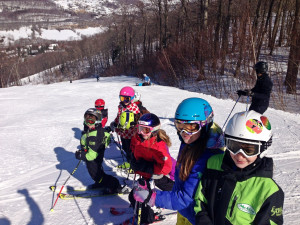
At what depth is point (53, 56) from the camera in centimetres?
9969

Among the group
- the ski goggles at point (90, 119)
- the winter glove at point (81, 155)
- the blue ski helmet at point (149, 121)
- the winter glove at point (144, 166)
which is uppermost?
the blue ski helmet at point (149, 121)

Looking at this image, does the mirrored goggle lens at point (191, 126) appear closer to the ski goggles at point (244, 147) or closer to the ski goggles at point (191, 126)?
the ski goggles at point (191, 126)

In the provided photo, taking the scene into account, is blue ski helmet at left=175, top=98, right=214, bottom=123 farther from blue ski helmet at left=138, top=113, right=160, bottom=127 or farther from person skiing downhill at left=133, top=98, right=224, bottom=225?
blue ski helmet at left=138, top=113, right=160, bottom=127

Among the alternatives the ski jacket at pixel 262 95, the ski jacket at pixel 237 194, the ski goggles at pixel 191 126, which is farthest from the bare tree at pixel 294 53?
the ski jacket at pixel 237 194

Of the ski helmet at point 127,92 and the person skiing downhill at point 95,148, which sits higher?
the ski helmet at point 127,92

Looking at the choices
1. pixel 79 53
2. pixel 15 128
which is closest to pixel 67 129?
pixel 15 128

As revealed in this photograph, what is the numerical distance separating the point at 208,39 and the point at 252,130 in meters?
14.7

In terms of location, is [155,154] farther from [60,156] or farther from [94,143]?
[60,156]

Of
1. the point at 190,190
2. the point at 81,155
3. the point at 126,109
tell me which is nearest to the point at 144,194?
the point at 190,190

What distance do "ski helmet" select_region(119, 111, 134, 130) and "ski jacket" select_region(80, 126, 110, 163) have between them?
89 cm

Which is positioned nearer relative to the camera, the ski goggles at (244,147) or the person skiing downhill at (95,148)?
the ski goggles at (244,147)

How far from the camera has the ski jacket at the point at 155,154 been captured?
295 cm

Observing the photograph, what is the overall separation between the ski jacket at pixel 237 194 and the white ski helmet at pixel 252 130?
0.14m

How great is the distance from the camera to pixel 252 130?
166 centimetres
